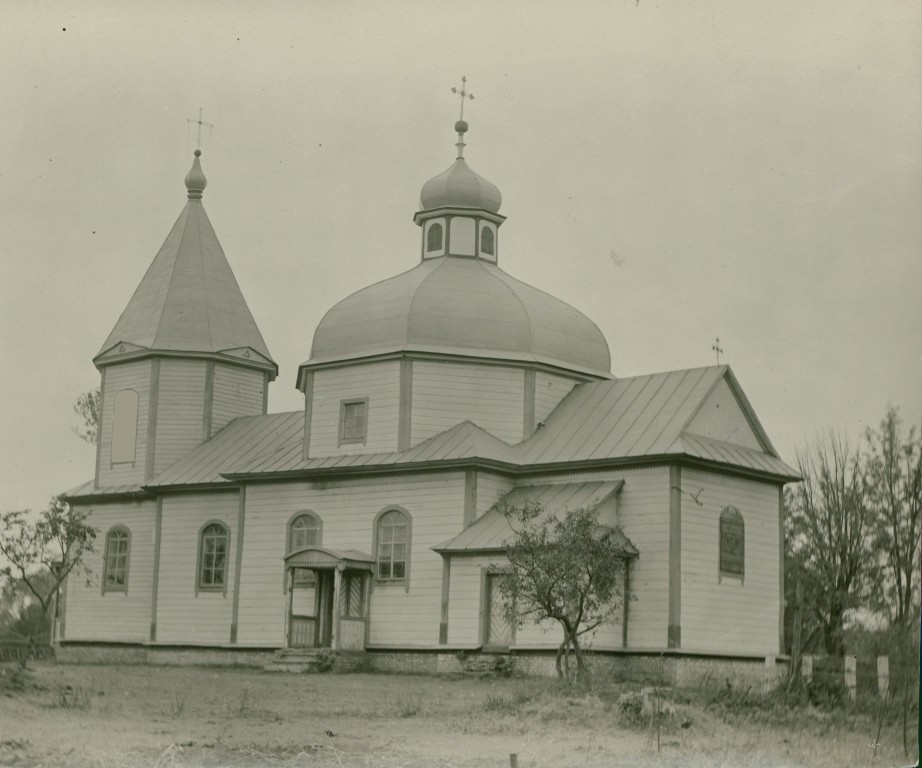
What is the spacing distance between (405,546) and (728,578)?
7158 millimetres

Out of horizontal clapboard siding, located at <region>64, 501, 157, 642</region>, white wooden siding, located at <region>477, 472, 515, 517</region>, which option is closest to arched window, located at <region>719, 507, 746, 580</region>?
white wooden siding, located at <region>477, 472, 515, 517</region>

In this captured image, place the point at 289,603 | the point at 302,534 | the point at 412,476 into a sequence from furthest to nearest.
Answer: the point at 302,534 → the point at 289,603 → the point at 412,476

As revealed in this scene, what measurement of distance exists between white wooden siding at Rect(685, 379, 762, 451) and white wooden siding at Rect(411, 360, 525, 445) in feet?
14.9

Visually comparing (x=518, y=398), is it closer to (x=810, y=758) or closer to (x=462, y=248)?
(x=462, y=248)

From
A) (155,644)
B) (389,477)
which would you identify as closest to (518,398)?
(389,477)

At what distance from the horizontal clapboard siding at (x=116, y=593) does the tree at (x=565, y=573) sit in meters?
13.6

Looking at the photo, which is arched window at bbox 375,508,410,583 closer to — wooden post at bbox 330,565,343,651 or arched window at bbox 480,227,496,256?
wooden post at bbox 330,565,343,651

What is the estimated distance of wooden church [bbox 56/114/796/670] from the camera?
31.8 meters

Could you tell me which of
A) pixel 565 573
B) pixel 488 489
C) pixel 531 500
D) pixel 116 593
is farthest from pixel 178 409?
pixel 565 573

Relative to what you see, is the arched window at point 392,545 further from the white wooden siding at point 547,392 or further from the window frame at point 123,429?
the window frame at point 123,429

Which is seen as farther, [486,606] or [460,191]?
[460,191]

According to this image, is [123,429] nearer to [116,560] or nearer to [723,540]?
[116,560]

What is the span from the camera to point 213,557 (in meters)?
38.8

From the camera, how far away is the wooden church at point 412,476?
1253 inches
